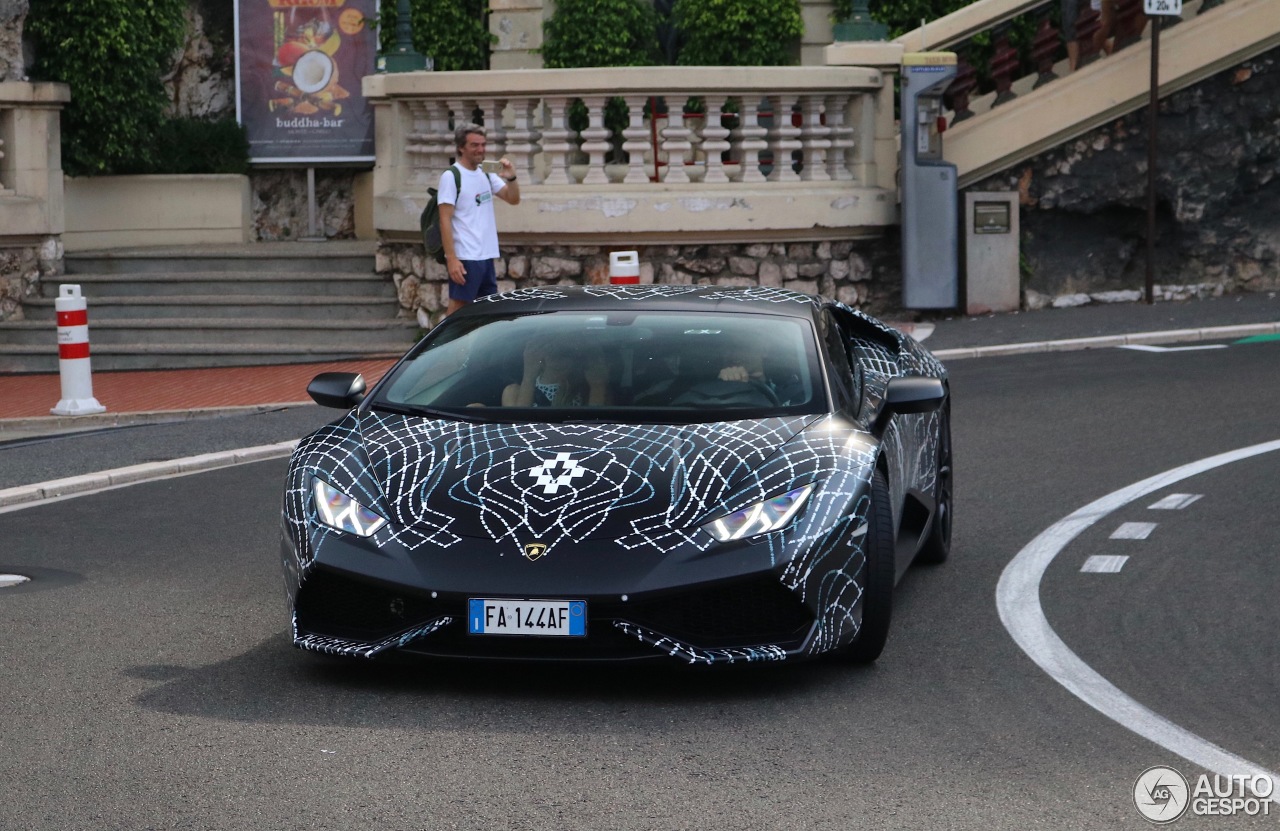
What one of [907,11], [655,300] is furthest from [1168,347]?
[655,300]

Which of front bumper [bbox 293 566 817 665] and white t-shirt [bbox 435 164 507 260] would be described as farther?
white t-shirt [bbox 435 164 507 260]

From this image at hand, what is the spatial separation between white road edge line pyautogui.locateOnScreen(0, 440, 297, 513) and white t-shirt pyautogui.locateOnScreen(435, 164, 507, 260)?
2337 millimetres

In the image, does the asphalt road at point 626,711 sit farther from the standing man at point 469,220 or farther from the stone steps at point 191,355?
the stone steps at point 191,355

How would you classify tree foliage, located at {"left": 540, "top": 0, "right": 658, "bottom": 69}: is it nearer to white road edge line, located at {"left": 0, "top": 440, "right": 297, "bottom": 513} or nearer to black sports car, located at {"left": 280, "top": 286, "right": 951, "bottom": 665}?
white road edge line, located at {"left": 0, "top": 440, "right": 297, "bottom": 513}

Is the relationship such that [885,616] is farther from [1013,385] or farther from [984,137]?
[984,137]

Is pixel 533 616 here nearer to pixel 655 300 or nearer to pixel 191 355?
pixel 655 300

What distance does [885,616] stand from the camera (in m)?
6.55

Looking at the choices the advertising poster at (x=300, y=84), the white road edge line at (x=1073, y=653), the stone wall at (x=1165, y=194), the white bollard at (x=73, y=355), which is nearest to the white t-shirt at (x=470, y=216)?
the white bollard at (x=73, y=355)

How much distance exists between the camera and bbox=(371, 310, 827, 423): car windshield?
7152mm

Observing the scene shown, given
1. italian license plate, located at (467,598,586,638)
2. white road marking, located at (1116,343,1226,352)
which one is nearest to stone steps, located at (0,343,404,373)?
white road marking, located at (1116,343,1226,352)

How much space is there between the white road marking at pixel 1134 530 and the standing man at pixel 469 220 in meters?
6.08

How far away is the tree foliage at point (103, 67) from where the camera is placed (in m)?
19.7

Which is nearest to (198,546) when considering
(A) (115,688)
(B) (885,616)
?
(A) (115,688)

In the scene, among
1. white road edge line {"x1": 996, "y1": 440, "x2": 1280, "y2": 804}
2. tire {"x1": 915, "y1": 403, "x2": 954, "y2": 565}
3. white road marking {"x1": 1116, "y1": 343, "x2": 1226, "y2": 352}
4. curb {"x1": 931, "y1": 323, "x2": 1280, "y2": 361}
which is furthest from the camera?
curb {"x1": 931, "y1": 323, "x2": 1280, "y2": 361}
